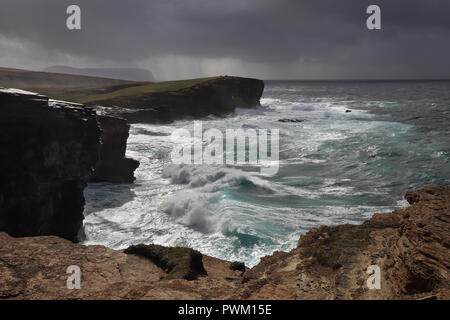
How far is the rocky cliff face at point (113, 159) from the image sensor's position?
26547 mm

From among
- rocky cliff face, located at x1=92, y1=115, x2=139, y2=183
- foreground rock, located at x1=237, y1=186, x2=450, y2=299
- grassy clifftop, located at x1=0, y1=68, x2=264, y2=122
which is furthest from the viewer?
grassy clifftop, located at x1=0, y1=68, x2=264, y2=122

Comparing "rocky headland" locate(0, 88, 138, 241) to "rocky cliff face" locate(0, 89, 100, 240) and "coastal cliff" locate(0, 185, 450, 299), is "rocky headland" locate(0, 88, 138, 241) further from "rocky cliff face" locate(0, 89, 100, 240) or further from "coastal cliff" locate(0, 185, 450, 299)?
"coastal cliff" locate(0, 185, 450, 299)

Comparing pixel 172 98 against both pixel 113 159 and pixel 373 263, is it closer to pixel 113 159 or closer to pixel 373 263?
pixel 113 159

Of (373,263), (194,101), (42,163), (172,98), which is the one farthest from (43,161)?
(194,101)

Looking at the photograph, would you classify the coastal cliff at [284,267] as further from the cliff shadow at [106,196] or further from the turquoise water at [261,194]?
the cliff shadow at [106,196]

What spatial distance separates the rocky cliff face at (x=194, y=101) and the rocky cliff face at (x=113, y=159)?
24923mm

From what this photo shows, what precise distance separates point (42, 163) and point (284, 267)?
43.0ft

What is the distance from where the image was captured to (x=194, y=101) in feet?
223

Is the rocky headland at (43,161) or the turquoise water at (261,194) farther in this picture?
the turquoise water at (261,194)

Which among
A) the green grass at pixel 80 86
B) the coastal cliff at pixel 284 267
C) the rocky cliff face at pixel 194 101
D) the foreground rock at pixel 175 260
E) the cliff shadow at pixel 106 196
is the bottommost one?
the cliff shadow at pixel 106 196

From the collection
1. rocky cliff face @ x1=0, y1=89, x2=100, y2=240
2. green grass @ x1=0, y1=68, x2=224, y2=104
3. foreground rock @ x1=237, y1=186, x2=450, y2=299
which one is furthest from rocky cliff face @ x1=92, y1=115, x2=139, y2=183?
green grass @ x1=0, y1=68, x2=224, y2=104

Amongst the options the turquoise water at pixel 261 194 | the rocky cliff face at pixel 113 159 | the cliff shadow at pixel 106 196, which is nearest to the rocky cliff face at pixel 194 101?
the turquoise water at pixel 261 194

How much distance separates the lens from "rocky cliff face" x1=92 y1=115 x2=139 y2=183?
87.1 ft

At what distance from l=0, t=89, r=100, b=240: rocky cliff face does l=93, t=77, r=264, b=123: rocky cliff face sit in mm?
35153
